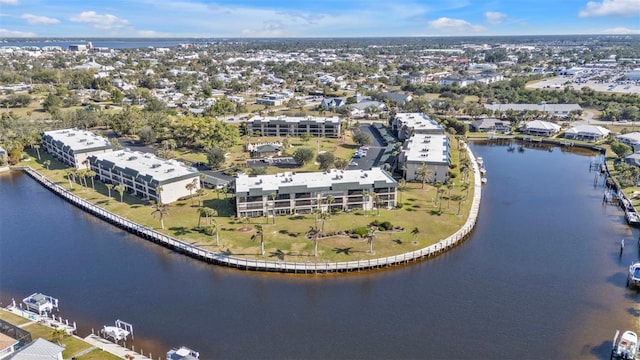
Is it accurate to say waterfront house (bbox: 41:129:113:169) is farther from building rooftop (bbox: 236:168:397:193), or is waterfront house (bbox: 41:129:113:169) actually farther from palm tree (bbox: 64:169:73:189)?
building rooftop (bbox: 236:168:397:193)

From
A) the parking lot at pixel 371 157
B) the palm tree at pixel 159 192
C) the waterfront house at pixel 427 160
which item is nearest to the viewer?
the palm tree at pixel 159 192

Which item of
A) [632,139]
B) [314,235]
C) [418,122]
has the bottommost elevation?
[314,235]

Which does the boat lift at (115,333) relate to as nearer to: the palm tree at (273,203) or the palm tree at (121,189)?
the palm tree at (273,203)

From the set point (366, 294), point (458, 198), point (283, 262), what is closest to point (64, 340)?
point (283, 262)

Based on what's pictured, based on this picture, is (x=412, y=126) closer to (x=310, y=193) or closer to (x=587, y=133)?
(x=587, y=133)

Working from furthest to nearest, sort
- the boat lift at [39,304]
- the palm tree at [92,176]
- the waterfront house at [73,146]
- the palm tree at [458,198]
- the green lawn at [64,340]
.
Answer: the waterfront house at [73,146], the palm tree at [92,176], the palm tree at [458,198], the boat lift at [39,304], the green lawn at [64,340]

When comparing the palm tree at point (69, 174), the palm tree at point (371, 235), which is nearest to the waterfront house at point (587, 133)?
the palm tree at point (371, 235)

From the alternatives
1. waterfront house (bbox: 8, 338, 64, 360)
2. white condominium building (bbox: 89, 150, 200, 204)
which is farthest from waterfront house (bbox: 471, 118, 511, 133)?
waterfront house (bbox: 8, 338, 64, 360)

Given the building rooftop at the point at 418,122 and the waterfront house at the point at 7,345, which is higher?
the building rooftop at the point at 418,122
